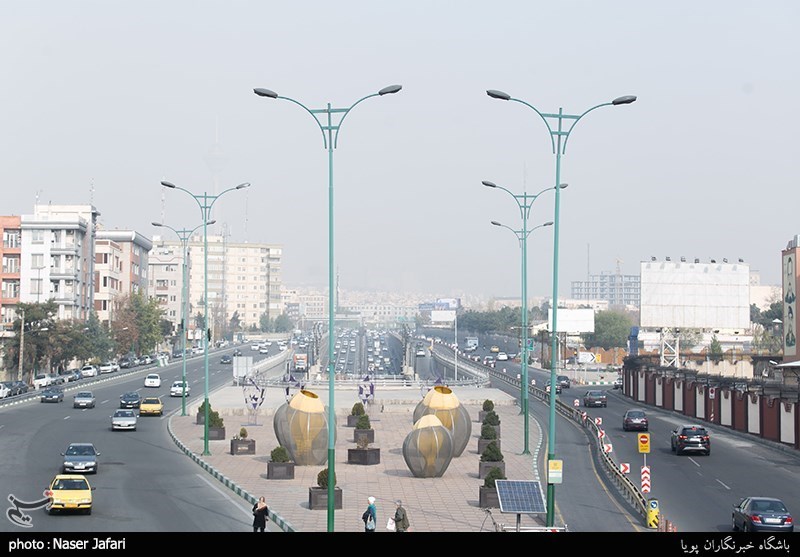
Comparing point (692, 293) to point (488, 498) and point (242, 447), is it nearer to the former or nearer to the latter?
point (242, 447)

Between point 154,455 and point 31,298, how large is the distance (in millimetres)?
81572

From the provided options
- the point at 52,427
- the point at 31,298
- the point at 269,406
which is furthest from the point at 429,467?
the point at 31,298

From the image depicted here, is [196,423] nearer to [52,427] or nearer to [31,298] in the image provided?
[52,427]

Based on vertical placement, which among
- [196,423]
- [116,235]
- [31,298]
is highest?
[116,235]

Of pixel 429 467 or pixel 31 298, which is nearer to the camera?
pixel 429 467

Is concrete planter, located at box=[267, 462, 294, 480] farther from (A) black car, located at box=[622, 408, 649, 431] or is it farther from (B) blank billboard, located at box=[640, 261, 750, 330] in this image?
(B) blank billboard, located at box=[640, 261, 750, 330]

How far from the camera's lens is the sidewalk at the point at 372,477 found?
3216cm

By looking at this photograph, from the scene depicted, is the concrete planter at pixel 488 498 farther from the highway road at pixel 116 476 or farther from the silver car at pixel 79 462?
the silver car at pixel 79 462

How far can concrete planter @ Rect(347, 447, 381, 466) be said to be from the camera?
47156 millimetres

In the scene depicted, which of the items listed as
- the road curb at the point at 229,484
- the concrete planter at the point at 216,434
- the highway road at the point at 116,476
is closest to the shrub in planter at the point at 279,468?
the road curb at the point at 229,484

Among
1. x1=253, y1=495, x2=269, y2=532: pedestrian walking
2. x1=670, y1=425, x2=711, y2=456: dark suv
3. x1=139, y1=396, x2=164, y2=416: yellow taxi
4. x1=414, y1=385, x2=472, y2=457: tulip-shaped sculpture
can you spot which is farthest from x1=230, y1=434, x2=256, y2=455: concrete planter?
x1=253, y1=495, x2=269, y2=532: pedestrian walking

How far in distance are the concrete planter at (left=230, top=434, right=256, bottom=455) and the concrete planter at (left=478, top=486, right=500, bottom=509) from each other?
18.2 metres

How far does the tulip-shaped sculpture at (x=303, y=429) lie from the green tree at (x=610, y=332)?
143 meters
